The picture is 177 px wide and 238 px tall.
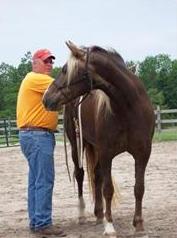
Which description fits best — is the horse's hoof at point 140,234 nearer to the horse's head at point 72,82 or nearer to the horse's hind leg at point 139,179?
the horse's hind leg at point 139,179

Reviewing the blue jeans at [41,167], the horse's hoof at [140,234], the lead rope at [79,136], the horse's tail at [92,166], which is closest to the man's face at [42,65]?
the lead rope at [79,136]

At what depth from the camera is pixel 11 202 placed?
27.3 feet

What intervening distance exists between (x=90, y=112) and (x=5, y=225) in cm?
169

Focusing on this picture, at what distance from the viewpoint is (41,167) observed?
6.04 metres

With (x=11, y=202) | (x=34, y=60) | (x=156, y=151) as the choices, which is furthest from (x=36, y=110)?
(x=156, y=151)

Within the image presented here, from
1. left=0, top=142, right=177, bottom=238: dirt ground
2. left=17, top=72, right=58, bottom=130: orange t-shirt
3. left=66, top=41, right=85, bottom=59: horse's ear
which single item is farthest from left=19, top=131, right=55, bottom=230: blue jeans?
left=66, top=41, right=85, bottom=59: horse's ear

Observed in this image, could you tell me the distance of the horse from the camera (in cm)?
526

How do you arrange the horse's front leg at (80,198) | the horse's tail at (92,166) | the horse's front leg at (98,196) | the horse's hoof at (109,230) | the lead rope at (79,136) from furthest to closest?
1. the horse's tail at (92,166)
2. the horse's front leg at (80,198)
3. the horse's front leg at (98,196)
4. the lead rope at (79,136)
5. the horse's hoof at (109,230)

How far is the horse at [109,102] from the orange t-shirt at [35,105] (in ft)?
1.67

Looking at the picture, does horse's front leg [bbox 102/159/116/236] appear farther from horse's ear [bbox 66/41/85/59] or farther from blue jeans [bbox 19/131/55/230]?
horse's ear [bbox 66/41/85/59]

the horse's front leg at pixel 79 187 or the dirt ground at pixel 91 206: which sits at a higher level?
the horse's front leg at pixel 79 187

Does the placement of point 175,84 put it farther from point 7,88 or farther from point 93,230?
point 93,230

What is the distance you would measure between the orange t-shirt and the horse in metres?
0.51

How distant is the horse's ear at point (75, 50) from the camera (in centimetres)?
518
